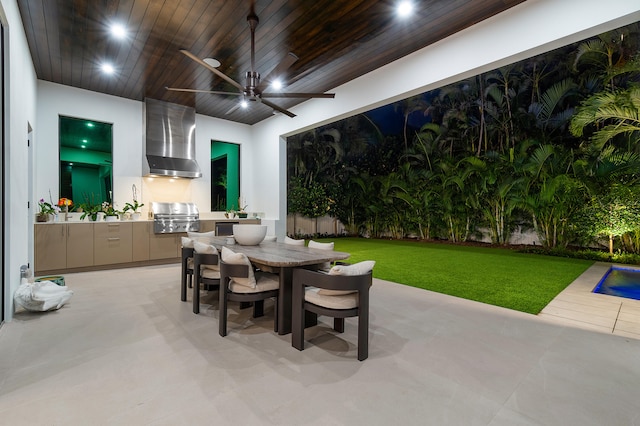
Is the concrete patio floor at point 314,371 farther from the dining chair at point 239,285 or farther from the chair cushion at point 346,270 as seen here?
the chair cushion at point 346,270

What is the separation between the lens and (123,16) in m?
3.41

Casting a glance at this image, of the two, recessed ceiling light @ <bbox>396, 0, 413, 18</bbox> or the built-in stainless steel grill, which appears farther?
the built-in stainless steel grill

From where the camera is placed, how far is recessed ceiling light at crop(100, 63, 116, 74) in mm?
4627

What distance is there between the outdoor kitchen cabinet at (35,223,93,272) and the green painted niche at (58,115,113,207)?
2.74ft

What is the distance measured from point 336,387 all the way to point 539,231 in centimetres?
752

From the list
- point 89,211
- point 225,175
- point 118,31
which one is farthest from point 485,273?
point 89,211

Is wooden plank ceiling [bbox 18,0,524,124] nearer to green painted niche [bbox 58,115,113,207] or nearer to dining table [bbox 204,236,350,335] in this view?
green painted niche [bbox 58,115,113,207]

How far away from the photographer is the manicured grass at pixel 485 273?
12.2 ft

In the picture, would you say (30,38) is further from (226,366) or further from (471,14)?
(471,14)

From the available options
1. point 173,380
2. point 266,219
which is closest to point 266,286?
point 173,380

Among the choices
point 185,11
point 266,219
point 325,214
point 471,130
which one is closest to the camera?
point 185,11

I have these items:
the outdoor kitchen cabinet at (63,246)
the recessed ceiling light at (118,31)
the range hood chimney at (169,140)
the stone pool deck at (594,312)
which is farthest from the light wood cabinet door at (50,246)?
the stone pool deck at (594,312)

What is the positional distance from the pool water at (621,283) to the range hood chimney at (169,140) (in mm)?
7206

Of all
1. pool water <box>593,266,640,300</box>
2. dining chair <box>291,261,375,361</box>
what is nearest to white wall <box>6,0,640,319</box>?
dining chair <box>291,261,375,361</box>
